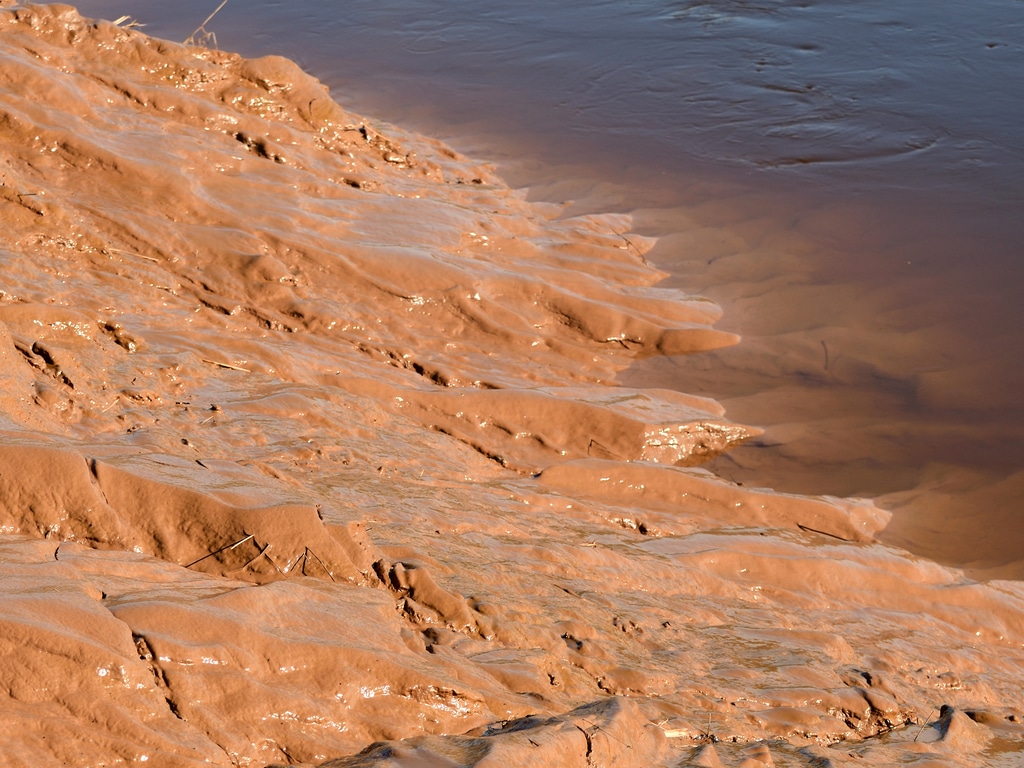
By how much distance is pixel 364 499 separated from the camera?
3469mm

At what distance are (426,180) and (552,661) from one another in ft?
17.8

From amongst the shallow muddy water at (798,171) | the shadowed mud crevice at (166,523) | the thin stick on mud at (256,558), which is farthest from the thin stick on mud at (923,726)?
the thin stick on mud at (256,558)

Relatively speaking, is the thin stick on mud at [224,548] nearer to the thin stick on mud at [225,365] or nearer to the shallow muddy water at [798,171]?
the thin stick on mud at [225,365]

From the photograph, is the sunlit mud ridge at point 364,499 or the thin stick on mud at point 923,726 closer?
the sunlit mud ridge at point 364,499

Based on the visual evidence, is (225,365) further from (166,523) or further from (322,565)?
(322,565)

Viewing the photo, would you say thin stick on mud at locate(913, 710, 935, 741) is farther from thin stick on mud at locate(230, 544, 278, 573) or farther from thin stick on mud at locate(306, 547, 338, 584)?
thin stick on mud at locate(230, 544, 278, 573)

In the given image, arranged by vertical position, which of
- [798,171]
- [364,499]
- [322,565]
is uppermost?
[798,171]

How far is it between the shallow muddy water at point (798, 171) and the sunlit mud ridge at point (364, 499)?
460 mm

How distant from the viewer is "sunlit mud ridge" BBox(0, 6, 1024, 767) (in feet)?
7.47

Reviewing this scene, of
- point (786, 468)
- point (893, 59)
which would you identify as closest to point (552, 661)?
point (786, 468)

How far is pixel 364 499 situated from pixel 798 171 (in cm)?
633

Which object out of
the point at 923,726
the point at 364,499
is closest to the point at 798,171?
the point at 923,726

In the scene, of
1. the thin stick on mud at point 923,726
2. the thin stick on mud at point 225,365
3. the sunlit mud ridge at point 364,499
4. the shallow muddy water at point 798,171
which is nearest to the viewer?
the sunlit mud ridge at point 364,499

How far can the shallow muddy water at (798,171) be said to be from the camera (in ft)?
18.4
